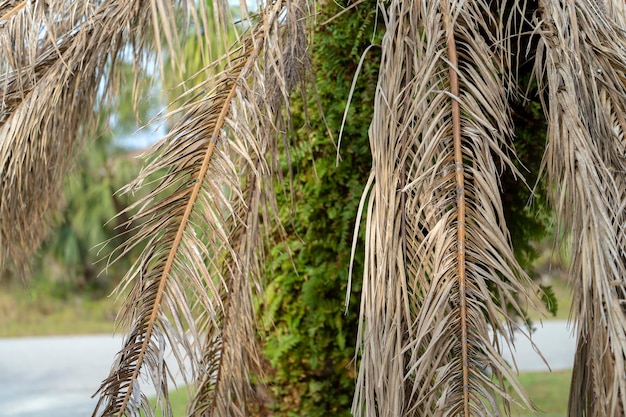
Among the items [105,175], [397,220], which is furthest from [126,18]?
[105,175]

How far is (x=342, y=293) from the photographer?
10.2 feet

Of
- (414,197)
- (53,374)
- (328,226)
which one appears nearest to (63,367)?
(53,374)

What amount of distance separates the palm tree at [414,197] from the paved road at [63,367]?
14.3 feet

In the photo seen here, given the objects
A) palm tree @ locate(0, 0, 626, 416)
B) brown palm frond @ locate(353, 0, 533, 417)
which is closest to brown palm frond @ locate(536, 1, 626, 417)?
palm tree @ locate(0, 0, 626, 416)

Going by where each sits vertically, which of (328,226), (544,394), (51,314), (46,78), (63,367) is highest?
(51,314)

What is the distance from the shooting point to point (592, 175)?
1815mm

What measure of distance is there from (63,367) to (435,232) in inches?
285

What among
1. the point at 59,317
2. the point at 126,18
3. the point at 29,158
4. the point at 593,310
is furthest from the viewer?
the point at 59,317

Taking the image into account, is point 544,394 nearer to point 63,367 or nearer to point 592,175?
point 63,367

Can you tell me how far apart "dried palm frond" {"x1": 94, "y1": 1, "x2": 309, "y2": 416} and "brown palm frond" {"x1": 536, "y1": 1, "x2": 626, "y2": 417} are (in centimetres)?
76

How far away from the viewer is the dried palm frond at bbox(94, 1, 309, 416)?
197 cm

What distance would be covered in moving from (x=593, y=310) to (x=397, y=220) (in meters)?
0.54

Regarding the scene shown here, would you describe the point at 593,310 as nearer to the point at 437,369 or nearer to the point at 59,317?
the point at 437,369

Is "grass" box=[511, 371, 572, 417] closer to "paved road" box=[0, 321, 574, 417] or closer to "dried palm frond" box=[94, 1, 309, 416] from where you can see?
"paved road" box=[0, 321, 574, 417]
